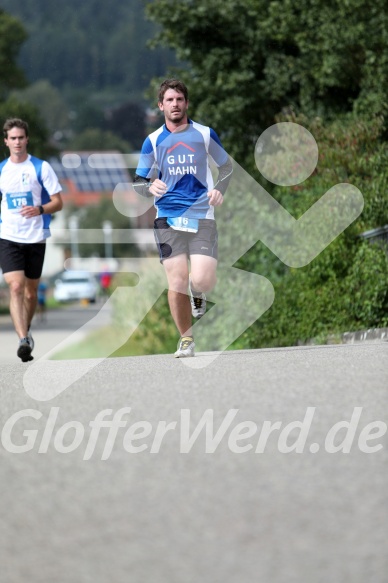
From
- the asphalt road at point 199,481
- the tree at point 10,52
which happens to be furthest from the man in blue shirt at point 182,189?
the tree at point 10,52

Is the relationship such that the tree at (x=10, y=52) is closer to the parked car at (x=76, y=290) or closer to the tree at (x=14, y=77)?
the tree at (x=14, y=77)

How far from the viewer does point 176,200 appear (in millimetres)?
9922

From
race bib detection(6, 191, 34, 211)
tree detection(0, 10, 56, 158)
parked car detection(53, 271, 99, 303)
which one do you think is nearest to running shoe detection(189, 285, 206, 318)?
race bib detection(6, 191, 34, 211)

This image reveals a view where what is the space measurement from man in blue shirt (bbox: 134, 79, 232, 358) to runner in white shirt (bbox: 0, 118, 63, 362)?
5.29 feet

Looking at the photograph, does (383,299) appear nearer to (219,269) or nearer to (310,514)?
(219,269)

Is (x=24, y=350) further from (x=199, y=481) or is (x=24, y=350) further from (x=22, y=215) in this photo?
(x=199, y=481)

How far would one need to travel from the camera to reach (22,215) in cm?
1138

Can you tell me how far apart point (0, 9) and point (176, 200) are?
1435 inches

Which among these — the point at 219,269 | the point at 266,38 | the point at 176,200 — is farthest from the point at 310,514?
the point at 266,38

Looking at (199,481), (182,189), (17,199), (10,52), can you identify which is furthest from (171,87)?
(10,52)

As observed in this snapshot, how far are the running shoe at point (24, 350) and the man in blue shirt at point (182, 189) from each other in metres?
1.62

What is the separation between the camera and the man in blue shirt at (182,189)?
980cm

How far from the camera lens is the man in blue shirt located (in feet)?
32.1

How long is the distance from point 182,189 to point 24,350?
2.26 metres
